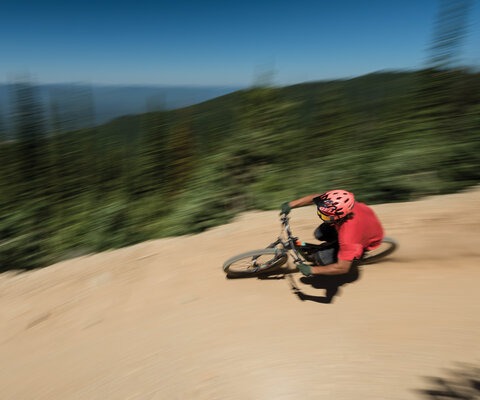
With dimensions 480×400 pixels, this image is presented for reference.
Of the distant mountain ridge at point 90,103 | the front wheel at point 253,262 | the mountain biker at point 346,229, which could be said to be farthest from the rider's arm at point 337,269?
the distant mountain ridge at point 90,103

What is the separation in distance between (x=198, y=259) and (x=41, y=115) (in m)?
5.55

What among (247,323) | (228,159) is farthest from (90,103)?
(247,323)

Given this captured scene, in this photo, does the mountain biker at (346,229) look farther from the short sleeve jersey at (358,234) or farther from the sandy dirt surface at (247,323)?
the sandy dirt surface at (247,323)

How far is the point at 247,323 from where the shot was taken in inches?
155

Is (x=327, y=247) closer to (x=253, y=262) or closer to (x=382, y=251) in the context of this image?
(x=382, y=251)

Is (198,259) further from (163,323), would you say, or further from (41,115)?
(41,115)

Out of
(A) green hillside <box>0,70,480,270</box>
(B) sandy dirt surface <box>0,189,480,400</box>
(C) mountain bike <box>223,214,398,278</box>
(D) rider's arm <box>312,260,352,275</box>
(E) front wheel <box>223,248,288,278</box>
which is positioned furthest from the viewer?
(A) green hillside <box>0,70,480,270</box>

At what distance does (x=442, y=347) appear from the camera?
3.34 m

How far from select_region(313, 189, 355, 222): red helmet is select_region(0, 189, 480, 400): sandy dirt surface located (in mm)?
1176

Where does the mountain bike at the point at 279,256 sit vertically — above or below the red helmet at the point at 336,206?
below

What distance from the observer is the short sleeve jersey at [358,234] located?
11.3 ft

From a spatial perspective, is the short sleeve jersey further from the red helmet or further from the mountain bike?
the mountain bike

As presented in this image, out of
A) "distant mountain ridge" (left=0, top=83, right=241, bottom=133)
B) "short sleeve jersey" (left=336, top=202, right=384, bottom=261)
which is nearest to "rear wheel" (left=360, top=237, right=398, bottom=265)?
"short sleeve jersey" (left=336, top=202, right=384, bottom=261)

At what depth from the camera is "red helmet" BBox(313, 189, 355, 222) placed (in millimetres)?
3576
